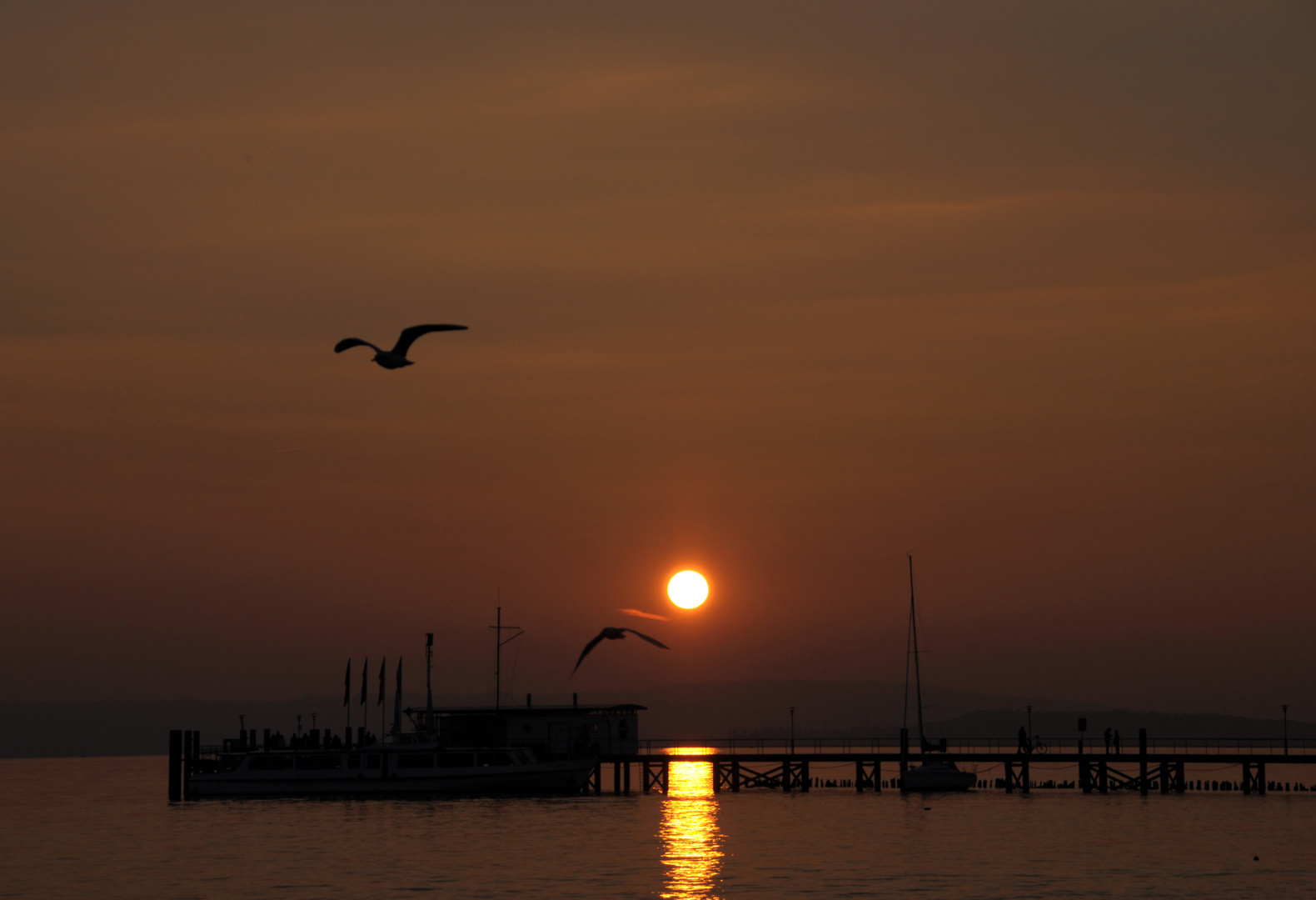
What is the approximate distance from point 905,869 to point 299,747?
58727 millimetres

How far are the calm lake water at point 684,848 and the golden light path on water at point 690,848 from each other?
16 cm

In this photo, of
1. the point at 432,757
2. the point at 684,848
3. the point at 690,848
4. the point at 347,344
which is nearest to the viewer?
the point at 347,344

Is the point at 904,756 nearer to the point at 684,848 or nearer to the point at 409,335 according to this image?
the point at 684,848

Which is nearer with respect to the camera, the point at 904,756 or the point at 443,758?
the point at 443,758

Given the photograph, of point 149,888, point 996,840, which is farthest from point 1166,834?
point 149,888

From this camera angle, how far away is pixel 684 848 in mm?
77062

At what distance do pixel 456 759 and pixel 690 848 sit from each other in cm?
3415

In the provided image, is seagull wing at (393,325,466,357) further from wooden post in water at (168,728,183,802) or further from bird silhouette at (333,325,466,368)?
wooden post in water at (168,728,183,802)

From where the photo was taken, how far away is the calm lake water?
62406mm

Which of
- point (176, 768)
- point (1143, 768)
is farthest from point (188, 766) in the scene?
point (1143, 768)

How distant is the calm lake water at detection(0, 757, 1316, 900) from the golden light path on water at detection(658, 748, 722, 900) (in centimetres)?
16

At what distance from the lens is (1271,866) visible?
222 feet

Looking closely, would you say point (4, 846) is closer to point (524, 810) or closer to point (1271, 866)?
point (524, 810)

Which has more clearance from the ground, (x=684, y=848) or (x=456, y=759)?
(x=456, y=759)
